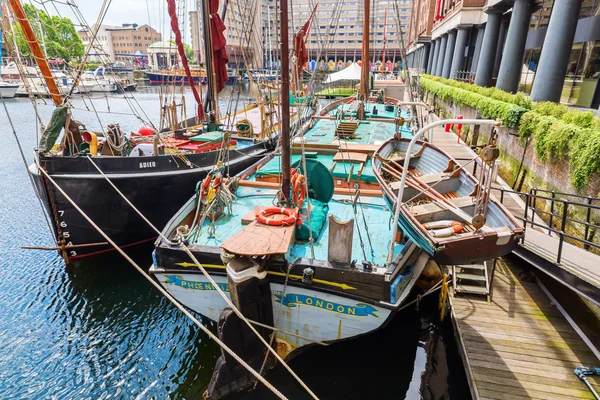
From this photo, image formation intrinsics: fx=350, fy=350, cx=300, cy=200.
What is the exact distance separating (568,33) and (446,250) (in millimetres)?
15128

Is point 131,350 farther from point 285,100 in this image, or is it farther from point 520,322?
point 520,322

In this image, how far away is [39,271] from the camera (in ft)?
39.6

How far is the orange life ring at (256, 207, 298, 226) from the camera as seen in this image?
23.3 ft

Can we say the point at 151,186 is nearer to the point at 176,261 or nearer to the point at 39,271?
the point at 39,271

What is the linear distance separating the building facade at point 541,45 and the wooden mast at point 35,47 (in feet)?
64.2

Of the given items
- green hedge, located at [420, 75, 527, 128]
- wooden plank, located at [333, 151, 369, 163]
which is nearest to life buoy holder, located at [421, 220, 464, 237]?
wooden plank, located at [333, 151, 369, 163]

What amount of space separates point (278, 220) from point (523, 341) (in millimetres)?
5983

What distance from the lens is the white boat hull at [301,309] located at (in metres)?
6.75

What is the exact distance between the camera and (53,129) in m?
10.7

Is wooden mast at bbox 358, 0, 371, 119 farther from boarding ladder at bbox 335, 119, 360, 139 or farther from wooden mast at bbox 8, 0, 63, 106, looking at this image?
wooden mast at bbox 8, 0, 63, 106

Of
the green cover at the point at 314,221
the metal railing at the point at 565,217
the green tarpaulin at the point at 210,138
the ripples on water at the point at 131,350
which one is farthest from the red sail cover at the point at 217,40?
the metal railing at the point at 565,217

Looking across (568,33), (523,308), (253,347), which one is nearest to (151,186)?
(253,347)

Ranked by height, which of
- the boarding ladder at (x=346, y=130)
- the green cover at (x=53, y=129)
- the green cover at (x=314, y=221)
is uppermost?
the green cover at (x=53, y=129)

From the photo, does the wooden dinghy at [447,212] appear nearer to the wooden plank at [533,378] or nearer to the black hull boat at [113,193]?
the wooden plank at [533,378]
